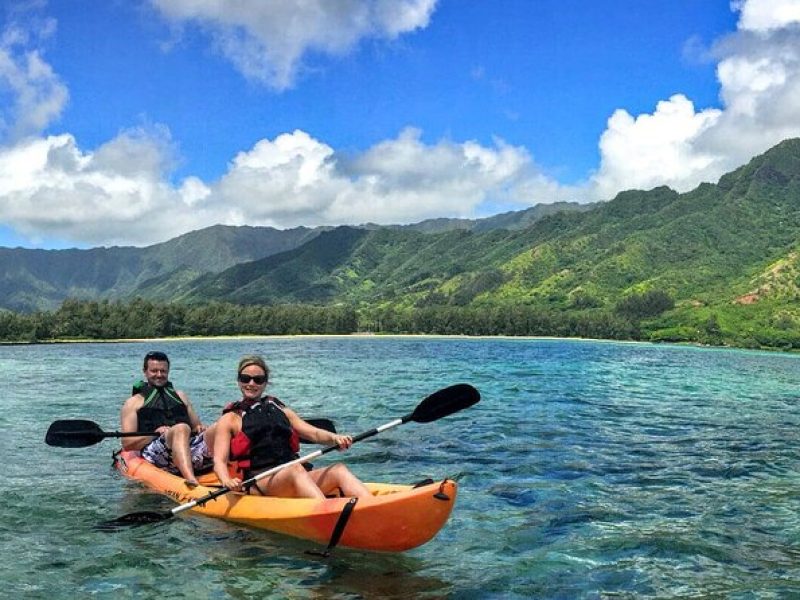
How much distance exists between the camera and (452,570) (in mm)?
9164

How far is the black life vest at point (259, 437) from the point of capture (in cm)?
1071

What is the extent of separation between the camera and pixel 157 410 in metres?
14.0

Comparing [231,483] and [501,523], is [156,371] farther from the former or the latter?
[501,523]

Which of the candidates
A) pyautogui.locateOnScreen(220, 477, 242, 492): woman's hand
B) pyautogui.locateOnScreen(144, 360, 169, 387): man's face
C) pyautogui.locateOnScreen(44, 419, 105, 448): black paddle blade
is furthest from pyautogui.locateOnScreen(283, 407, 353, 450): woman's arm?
pyautogui.locateOnScreen(44, 419, 105, 448): black paddle blade

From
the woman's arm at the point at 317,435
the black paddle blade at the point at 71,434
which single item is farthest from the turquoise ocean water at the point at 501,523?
the woman's arm at the point at 317,435

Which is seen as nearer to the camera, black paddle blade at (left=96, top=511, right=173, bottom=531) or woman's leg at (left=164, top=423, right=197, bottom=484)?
black paddle blade at (left=96, top=511, right=173, bottom=531)

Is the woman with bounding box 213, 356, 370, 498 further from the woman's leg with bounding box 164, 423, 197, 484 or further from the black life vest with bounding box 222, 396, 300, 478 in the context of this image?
the woman's leg with bounding box 164, 423, 197, 484

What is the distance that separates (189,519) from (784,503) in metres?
10.4

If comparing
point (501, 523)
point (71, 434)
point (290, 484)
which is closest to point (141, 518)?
point (290, 484)

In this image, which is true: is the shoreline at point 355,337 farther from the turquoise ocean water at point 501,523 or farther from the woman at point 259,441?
the woman at point 259,441

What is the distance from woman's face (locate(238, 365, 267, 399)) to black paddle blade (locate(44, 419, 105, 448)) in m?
5.21

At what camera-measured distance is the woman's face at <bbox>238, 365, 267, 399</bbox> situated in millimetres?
10477

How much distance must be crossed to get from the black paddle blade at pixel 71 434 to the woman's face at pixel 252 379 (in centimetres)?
521

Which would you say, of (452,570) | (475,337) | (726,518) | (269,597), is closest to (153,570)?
(269,597)
